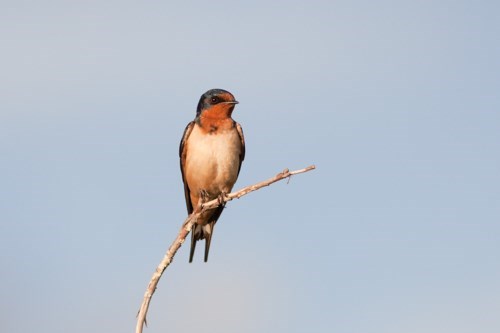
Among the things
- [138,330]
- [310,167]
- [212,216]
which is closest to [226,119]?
[212,216]

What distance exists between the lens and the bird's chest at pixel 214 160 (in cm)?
1247

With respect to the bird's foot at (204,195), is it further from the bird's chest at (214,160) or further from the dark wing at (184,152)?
the dark wing at (184,152)

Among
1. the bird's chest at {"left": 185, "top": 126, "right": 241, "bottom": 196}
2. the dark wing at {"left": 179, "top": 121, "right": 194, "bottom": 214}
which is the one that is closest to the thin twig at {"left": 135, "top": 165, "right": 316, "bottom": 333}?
the bird's chest at {"left": 185, "top": 126, "right": 241, "bottom": 196}

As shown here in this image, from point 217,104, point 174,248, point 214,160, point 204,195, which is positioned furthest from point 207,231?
point 174,248

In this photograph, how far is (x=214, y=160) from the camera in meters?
12.5

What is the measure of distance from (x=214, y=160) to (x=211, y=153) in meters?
0.11

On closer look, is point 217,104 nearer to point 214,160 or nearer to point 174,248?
point 214,160

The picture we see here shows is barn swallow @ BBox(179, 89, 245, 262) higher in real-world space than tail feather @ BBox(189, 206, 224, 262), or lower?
higher

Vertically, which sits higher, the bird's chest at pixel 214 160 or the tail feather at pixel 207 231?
the bird's chest at pixel 214 160

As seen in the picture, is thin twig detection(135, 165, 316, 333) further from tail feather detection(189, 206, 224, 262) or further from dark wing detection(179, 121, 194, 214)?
dark wing detection(179, 121, 194, 214)

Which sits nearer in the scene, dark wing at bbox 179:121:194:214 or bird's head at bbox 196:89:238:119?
bird's head at bbox 196:89:238:119

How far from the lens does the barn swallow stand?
41.0ft

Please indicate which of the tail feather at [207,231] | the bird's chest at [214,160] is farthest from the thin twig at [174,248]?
the tail feather at [207,231]

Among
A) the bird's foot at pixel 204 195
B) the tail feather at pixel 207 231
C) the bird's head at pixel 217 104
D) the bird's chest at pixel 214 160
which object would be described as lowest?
the tail feather at pixel 207 231
